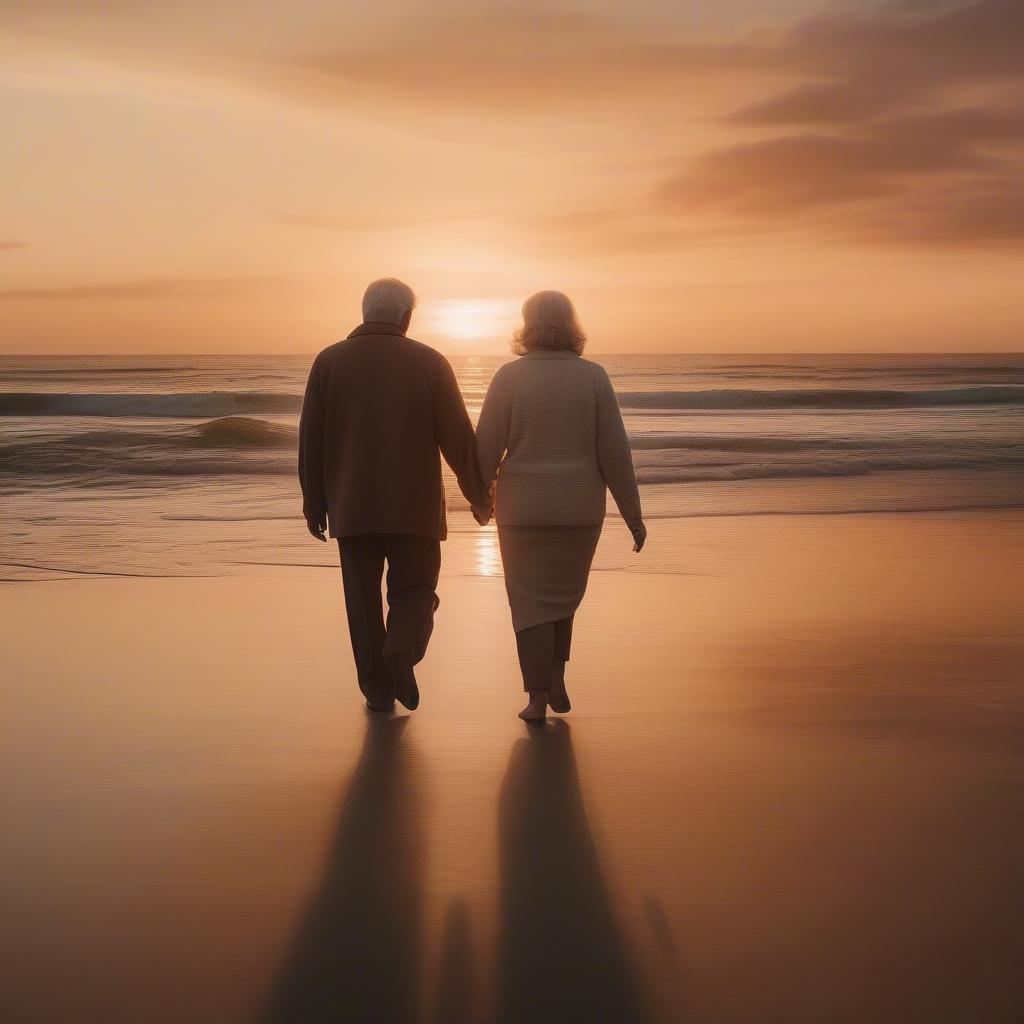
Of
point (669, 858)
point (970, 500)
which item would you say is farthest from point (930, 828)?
point (970, 500)

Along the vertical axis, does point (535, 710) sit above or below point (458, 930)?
below

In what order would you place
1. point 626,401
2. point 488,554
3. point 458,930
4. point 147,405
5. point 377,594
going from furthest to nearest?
point 626,401 < point 147,405 < point 488,554 < point 377,594 < point 458,930

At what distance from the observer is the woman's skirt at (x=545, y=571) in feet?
15.0

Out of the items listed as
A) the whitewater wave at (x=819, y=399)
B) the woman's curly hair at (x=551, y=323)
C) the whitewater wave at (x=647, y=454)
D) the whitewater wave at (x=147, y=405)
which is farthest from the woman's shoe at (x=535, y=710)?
the whitewater wave at (x=819, y=399)

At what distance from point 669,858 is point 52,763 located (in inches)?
81.1

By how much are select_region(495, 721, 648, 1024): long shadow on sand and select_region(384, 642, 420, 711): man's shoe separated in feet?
2.28

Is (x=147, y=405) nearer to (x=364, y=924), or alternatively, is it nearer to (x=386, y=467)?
(x=386, y=467)

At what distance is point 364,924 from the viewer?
9.24 feet

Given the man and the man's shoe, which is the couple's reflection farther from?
the man

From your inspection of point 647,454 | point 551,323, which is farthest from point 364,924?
point 647,454

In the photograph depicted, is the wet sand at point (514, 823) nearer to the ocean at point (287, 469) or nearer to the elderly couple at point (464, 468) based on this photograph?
the elderly couple at point (464, 468)

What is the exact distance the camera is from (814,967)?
2.58 m

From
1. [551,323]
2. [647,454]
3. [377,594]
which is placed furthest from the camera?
[647,454]

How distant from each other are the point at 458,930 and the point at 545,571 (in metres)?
1.97
